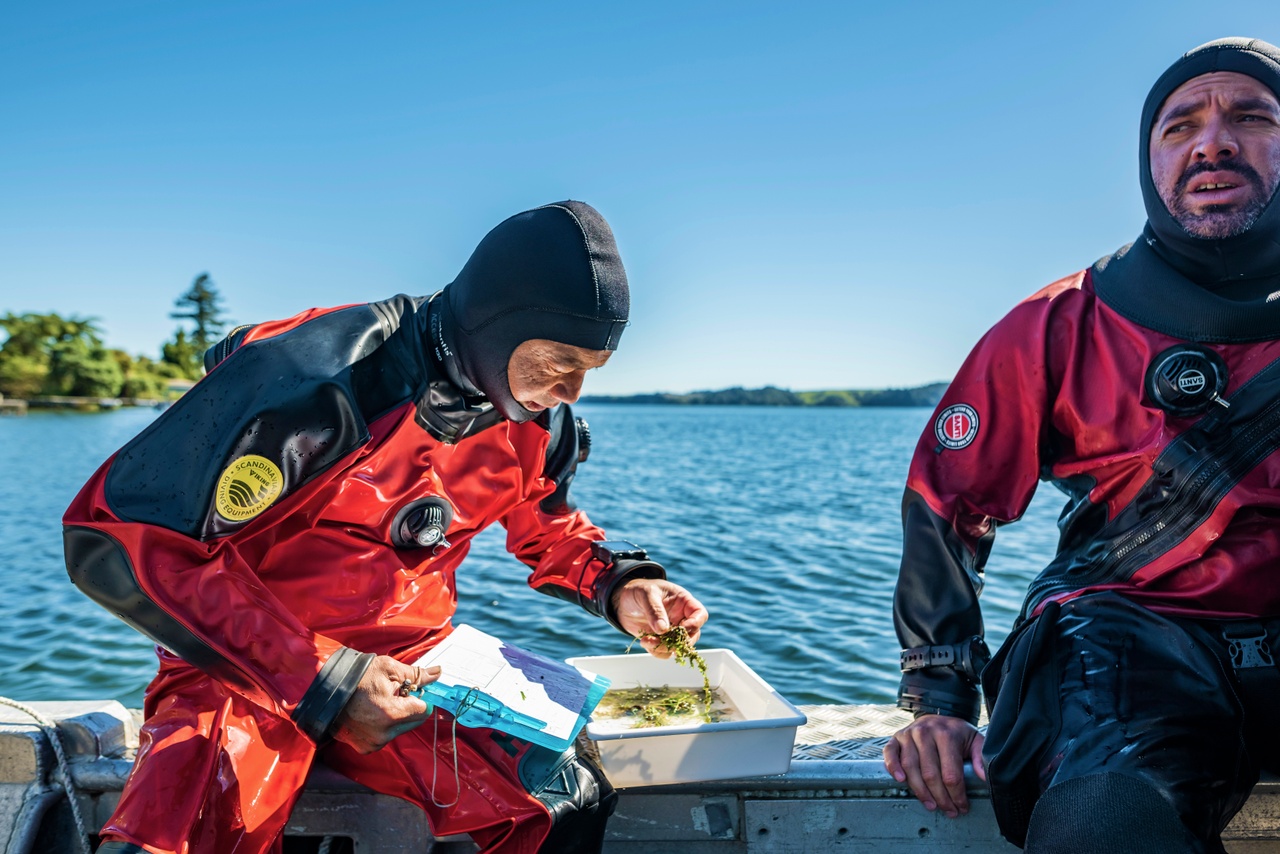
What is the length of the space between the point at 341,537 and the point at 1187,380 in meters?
2.10

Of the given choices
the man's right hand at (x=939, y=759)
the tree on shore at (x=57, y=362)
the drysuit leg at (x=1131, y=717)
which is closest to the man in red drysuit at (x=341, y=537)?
the man's right hand at (x=939, y=759)

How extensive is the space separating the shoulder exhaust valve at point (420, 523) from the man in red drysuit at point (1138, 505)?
1.25 m

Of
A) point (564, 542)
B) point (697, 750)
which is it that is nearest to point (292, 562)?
point (564, 542)

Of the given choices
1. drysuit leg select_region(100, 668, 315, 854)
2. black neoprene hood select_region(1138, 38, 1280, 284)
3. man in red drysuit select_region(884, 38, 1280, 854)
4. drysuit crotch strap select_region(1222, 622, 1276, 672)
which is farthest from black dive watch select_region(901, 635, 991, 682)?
drysuit leg select_region(100, 668, 315, 854)

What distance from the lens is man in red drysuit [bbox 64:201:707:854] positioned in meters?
1.84

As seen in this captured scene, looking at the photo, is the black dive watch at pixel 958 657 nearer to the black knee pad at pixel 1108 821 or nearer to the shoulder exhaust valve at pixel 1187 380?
the black knee pad at pixel 1108 821

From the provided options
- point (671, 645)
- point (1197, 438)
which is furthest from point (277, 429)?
point (1197, 438)

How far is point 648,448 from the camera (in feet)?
124

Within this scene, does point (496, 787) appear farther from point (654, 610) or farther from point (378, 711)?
point (654, 610)

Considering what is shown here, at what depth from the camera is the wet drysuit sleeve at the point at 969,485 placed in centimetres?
235

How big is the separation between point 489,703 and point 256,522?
2.24ft

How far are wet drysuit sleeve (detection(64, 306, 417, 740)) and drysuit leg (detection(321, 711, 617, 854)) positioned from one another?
1.32 feet

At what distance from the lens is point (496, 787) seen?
6.98 feet

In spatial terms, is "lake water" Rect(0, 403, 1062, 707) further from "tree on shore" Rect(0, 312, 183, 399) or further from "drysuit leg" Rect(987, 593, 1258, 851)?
"tree on shore" Rect(0, 312, 183, 399)
